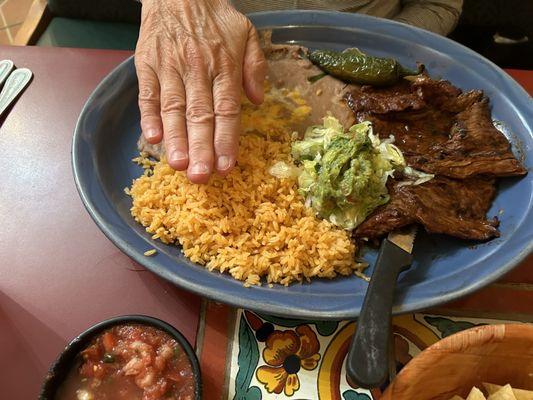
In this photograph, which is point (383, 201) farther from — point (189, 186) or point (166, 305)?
point (166, 305)

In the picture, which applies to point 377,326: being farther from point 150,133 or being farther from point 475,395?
point 150,133

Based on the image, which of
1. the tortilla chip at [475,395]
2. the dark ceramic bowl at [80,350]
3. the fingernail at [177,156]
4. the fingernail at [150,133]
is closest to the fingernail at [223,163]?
the fingernail at [177,156]

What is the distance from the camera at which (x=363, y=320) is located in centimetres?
120

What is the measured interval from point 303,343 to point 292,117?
863 mm

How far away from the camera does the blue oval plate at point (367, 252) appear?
1338 mm

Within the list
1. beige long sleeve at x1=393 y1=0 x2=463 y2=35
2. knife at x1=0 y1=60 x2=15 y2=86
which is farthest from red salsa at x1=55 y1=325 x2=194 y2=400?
beige long sleeve at x1=393 y1=0 x2=463 y2=35

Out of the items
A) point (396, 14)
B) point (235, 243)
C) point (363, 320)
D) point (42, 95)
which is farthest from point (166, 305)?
point (396, 14)

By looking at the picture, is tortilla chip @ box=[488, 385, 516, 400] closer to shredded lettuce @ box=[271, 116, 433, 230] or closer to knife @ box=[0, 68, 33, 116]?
shredded lettuce @ box=[271, 116, 433, 230]

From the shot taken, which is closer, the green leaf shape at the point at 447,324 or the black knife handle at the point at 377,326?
the black knife handle at the point at 377,326

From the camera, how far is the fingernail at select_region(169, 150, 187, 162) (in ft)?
4.90

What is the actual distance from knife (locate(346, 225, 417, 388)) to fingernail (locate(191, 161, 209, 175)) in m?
0.58

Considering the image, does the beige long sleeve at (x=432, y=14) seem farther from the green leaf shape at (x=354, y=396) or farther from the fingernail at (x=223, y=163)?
the green leaf shape at (x=354, y=396)

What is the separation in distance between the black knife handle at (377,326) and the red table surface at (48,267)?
0.53 meters

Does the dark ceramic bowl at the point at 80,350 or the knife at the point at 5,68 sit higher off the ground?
the knife at the point at 5,68
